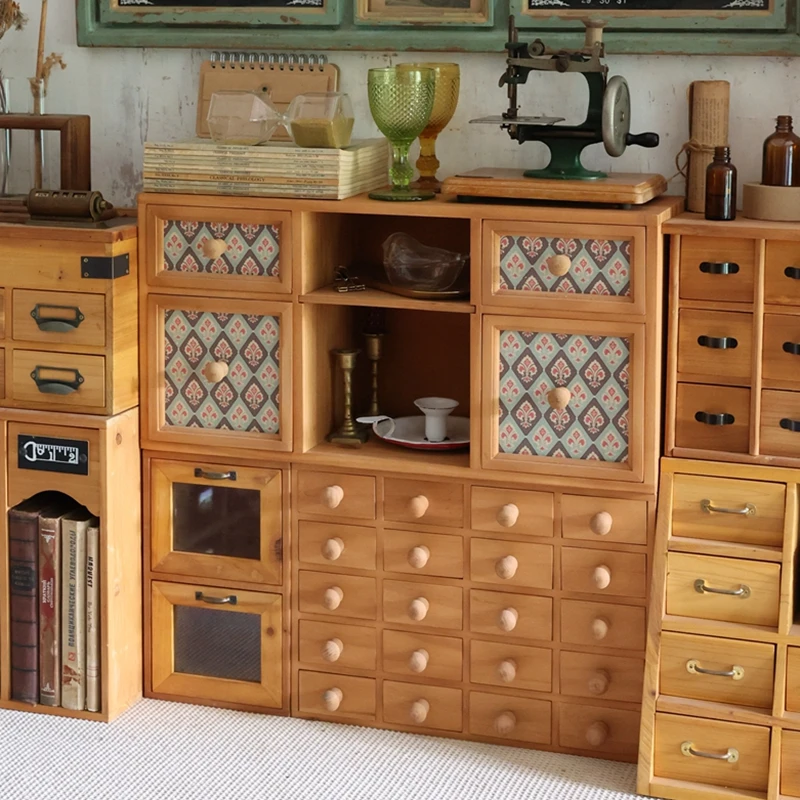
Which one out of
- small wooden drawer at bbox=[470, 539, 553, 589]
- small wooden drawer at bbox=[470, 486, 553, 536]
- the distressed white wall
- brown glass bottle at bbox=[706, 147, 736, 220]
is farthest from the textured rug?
the distressed white wall

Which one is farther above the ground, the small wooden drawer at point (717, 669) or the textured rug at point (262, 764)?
the small wooden drawer at point (717, 669)

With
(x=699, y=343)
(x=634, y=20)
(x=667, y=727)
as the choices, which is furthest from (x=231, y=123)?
(x=667, y=727)

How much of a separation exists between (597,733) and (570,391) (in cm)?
76

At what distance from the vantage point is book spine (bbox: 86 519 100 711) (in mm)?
3234

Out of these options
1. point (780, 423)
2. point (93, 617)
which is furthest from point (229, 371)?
point (780, 423)

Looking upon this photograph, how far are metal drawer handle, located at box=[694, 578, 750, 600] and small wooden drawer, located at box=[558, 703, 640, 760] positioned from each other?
335mm

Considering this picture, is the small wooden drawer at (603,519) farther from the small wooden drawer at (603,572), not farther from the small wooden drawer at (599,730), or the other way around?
the small wooden drawer at (599,730)

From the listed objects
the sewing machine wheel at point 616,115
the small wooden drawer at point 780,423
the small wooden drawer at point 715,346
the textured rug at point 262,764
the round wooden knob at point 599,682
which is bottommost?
the textured rug at point 262,764

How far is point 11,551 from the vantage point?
3.29 metres

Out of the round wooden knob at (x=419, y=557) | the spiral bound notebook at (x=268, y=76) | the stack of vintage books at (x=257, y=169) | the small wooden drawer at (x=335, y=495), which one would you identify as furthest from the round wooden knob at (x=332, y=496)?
the spiral bound notebook at (x=268, y=76)

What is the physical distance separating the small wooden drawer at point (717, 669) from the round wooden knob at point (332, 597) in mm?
743

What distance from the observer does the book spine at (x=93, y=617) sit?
10.6 feet

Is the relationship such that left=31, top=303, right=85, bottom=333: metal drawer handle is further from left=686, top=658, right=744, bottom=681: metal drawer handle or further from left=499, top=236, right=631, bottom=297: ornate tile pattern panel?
left=686, top=658, right=744, bottom=681: metal drawer handle

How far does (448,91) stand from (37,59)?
109 centimetres
